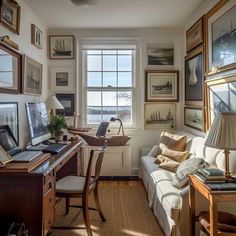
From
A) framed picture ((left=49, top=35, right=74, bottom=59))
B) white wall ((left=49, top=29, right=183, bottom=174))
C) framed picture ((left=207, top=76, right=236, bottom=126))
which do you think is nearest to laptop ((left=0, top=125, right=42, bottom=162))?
framed picture ((left=207, top=76, right=236, bottom=126))

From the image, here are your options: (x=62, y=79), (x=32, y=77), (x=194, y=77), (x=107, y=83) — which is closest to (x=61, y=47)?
(x=62, y=79)

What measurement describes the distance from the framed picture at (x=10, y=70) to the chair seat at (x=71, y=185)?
109 centimetres

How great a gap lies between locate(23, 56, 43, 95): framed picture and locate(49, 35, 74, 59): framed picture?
1.85 feet

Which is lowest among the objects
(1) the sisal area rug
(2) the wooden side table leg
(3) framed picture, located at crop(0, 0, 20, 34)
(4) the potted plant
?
(1) the sisal area rug

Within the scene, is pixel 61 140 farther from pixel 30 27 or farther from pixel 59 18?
pixel 59 18

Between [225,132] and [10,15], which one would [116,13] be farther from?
[225,132]

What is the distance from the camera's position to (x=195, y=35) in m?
3.83

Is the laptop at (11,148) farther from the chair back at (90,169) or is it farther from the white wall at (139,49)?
the white wall at (139,49)

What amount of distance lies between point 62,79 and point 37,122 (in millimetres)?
1591

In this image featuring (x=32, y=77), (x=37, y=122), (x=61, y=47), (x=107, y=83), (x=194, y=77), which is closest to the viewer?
(x=37, y=122)

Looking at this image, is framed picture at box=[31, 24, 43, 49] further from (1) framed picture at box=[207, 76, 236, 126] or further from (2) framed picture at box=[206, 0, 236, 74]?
(1) framed picture at box=[207, 76, 236, 126]

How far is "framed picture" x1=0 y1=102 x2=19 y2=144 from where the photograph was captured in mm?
2684

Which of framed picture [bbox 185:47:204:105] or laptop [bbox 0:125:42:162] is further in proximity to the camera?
framed picture [bbox 185:47:204:105]

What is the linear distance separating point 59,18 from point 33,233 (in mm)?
3128
